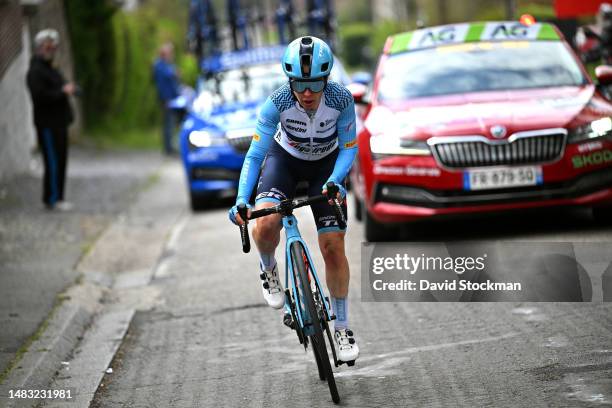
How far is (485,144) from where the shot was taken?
414 inches

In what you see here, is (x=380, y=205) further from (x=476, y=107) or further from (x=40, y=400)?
(x=40, y=400)

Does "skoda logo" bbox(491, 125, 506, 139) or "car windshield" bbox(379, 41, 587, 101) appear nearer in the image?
"skoda logo" bbox(491, 125, 506, 139)

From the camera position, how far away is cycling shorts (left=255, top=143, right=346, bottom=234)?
7.04 meters

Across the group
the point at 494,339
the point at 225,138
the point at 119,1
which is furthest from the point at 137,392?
the point at 119,1

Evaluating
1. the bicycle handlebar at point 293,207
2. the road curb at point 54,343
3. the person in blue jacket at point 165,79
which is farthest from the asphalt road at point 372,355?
the person in blue jacket at point 165,79

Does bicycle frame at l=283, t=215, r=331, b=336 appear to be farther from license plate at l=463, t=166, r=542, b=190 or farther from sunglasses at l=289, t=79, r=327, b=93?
license plate at l=463, t=166, r=542, b=190

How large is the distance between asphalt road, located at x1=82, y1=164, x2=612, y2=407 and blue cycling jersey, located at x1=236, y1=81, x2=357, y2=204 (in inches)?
43.2

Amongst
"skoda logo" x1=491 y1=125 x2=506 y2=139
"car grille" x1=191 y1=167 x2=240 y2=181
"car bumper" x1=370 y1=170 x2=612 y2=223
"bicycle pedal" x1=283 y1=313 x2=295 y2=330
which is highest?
"bicycle pedal" x1=283 y1=313 x2=295 y2=330

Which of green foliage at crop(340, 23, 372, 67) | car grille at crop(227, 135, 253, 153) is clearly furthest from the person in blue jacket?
green foliage at crop(340, 23, 372, 67)

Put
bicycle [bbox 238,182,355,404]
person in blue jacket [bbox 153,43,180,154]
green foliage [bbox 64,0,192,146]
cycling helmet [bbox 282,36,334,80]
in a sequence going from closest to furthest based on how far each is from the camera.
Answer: bicycle [bbox 238,182,355,404], cycling helmet [bbox 282,36,334,80], person in blue jacket [bbox 153,43,180,154], green foliage [bbox 64,0,192,146]

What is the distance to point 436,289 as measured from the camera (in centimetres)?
877

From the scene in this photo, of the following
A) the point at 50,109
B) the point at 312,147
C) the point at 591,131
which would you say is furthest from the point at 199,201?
the point at 312,147

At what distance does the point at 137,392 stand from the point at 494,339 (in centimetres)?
208

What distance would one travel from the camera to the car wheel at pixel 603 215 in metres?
11.0
